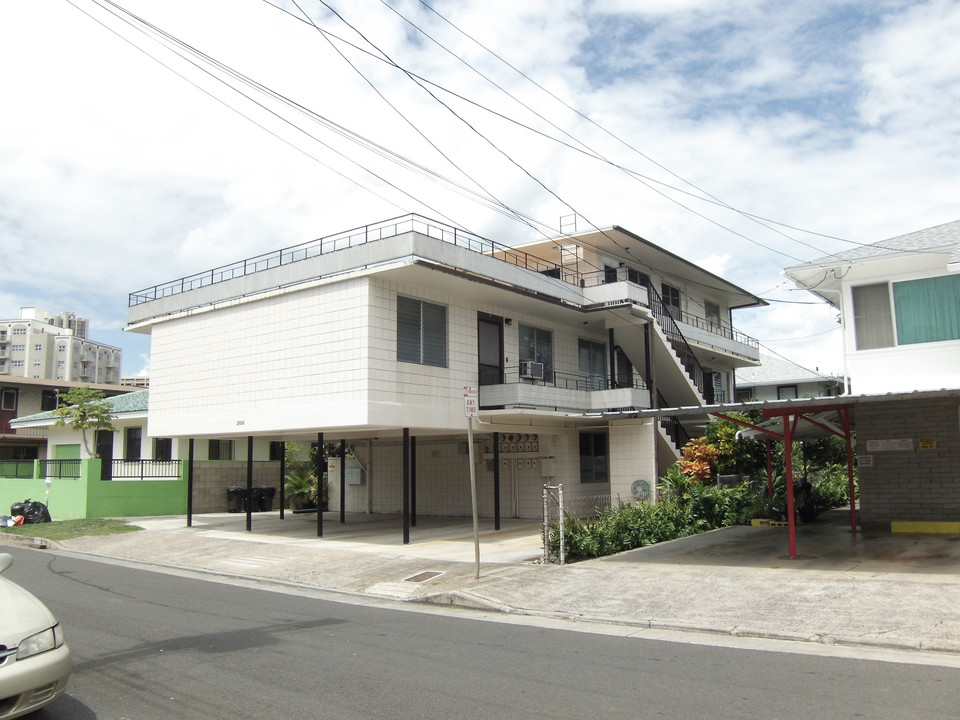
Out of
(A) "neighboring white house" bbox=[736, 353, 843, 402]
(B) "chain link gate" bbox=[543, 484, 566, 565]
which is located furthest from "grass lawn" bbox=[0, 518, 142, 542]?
(A) "neighboring white house" bbox=[736, 353, 843, 402]

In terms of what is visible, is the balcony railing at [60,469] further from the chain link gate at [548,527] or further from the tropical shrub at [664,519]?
the tropical shrub at [664,519]

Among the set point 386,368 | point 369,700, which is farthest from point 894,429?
point 369,700

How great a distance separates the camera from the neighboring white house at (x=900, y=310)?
558 inches

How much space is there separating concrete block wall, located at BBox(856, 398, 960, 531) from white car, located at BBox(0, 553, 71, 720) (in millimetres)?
16398

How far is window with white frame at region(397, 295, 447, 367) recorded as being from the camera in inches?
757

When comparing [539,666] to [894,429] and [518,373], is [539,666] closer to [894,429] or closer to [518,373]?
[894,429]

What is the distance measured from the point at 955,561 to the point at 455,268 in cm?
1178

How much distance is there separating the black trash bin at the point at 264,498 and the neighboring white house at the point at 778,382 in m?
26.1

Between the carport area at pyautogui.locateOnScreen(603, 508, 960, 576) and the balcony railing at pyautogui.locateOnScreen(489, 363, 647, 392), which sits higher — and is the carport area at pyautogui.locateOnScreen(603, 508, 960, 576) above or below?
below

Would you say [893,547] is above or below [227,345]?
below

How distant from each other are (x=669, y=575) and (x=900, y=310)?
21.7 ft

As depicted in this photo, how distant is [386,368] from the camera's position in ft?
60.6

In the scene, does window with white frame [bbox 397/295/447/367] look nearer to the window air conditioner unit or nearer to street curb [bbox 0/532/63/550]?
the window air conditioner unit

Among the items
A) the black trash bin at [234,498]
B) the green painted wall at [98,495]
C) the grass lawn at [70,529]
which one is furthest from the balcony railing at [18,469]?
the black trash bin at [234,498]
